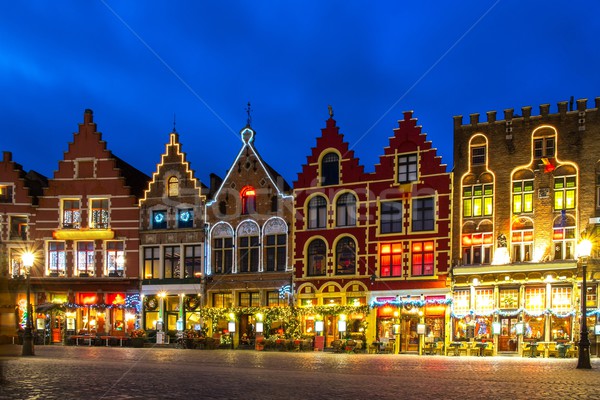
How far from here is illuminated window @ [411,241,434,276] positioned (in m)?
45.9

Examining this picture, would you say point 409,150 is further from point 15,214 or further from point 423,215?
point 15,214

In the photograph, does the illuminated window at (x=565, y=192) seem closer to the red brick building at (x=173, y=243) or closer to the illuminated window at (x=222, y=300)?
the illuminated window at (x=222, y=300)

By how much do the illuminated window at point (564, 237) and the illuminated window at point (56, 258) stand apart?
3155 centimetres

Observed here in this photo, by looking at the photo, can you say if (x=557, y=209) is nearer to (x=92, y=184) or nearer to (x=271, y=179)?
(x=271, y=179)

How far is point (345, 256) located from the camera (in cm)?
4859

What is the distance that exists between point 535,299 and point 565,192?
5.65 metres

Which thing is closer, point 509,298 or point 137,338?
point 509,298

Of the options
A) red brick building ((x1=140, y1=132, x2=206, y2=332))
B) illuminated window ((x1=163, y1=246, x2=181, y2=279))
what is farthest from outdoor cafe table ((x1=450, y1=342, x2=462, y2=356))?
illuminated window ((x1=163, y1=246, x2=181, y2=279))

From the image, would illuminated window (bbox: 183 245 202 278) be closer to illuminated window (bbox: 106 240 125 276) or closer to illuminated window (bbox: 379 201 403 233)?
illuminated window (bbox: 106 240 125 276)

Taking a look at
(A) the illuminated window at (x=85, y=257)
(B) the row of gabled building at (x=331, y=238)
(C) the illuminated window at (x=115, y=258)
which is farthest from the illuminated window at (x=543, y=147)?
(A) the illuminated window at (x=85, y=257)

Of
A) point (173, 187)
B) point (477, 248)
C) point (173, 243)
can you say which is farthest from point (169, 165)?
point (477, 248)

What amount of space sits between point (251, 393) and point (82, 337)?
36.0 metres

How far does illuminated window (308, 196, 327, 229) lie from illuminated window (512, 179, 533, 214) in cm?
1148

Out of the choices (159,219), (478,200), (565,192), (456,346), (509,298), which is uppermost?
(565,192)
